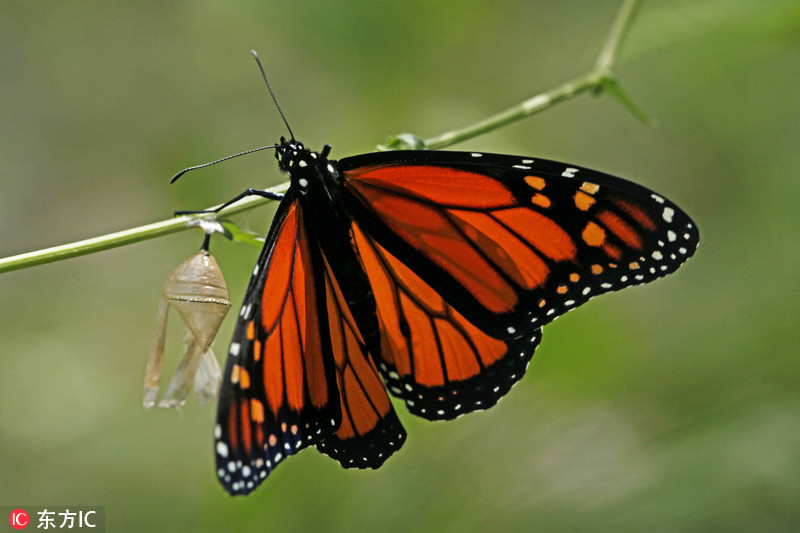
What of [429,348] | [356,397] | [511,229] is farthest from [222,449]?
[511,229]

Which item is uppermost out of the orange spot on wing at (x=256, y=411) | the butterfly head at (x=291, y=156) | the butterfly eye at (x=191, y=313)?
the butterfly head at (x=291, y=156)

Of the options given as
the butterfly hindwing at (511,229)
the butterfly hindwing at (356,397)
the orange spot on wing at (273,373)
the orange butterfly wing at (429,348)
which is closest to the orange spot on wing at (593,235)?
the butterfly hindwing at (511,229)

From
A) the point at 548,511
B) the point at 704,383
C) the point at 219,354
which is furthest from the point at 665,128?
the point at 219,354

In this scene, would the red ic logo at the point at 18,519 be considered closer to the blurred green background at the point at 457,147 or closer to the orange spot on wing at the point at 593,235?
the blurred green background at the point at 457,147

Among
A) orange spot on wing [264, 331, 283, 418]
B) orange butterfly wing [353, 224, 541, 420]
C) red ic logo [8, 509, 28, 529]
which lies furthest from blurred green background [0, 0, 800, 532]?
orange spot on wing [264, 331, 283, 418]

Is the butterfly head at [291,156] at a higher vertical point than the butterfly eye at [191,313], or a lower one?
higher

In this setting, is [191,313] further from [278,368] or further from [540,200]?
[540,200]

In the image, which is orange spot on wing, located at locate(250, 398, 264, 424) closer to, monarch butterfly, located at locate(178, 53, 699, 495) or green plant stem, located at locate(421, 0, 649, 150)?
monarch butterfly, located at locate(178, 53, 699, 495)
